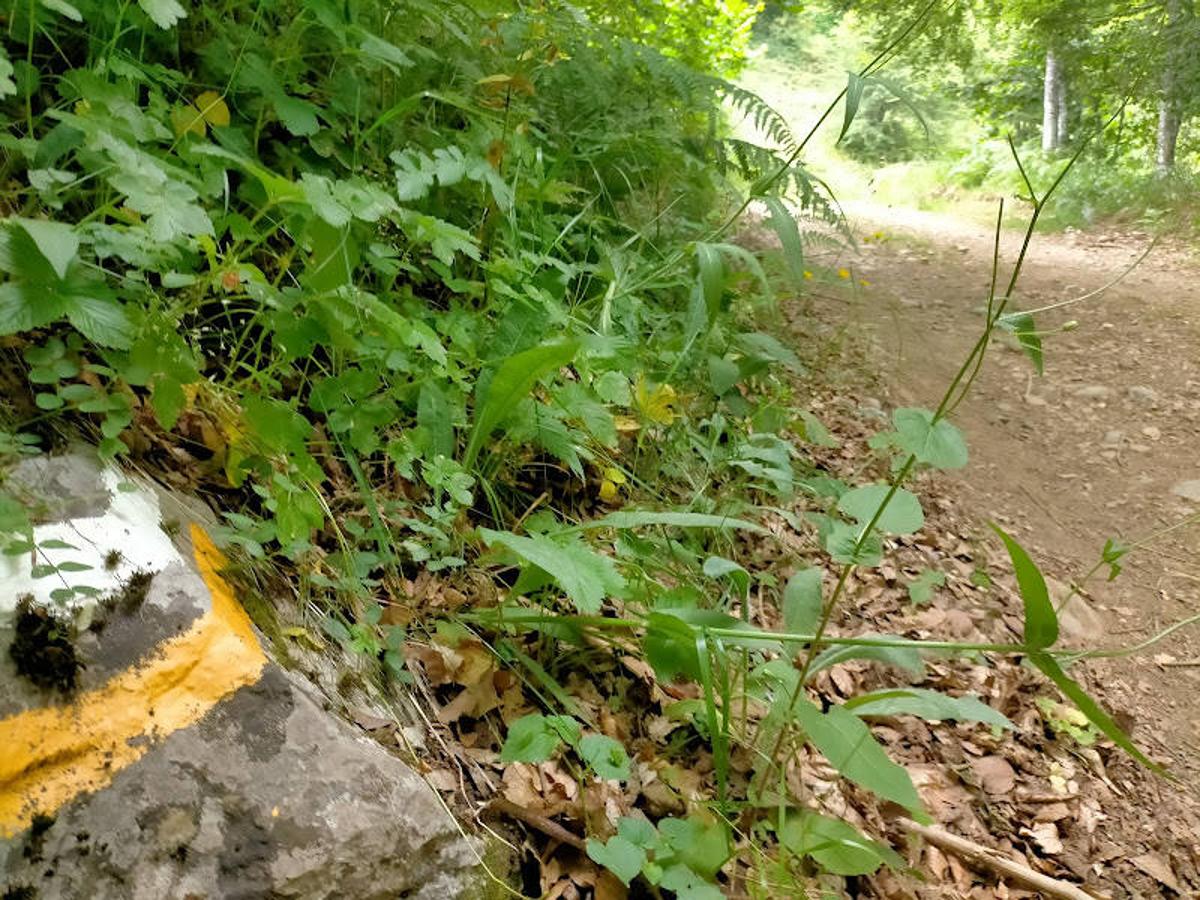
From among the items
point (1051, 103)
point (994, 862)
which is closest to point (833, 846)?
point (994, 862)

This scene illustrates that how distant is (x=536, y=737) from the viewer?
1.47 metres

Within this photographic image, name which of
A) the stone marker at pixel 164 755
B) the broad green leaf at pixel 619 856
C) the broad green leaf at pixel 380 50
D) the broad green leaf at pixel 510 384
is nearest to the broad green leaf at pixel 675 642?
the broad green leaf at pixel 619 856

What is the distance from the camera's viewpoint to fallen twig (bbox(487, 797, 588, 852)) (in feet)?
4.69

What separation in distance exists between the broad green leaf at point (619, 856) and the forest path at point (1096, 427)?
1978 mm

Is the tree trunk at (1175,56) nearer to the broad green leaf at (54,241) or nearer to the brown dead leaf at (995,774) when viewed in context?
the brown dead leaf at (995,774)

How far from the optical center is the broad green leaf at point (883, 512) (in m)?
1.64

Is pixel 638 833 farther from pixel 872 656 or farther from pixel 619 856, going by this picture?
pixel 872 656

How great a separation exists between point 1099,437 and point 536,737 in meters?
4.14

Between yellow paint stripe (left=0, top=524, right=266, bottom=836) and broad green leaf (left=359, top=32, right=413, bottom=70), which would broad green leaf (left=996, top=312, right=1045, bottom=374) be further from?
broad green leaf (left=359, top=32, right=413, bottom=70)

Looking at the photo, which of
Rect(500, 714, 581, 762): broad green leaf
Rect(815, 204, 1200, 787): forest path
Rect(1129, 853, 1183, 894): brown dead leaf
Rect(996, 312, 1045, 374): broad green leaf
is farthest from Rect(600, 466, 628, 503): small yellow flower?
Rect(815, 204, 1200, 787): forest path

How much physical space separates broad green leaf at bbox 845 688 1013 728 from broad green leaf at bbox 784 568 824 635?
18cm

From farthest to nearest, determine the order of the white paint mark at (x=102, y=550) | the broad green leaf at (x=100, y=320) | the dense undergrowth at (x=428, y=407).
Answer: the dense undergrowth at (x=428, y=407) → the broad green leaf at (x=100, y=320) → the white paint mark at (x=102, y=550)

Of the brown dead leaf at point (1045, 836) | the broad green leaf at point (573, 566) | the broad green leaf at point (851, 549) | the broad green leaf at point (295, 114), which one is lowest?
the brown dead leaf at point (1045, 836)

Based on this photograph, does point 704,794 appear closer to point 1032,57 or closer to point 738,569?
point 738,569
